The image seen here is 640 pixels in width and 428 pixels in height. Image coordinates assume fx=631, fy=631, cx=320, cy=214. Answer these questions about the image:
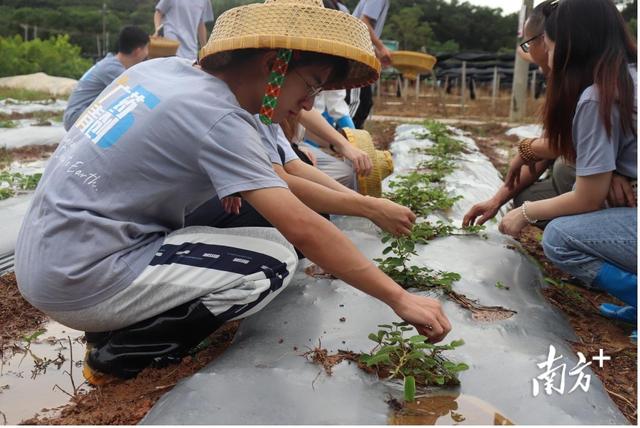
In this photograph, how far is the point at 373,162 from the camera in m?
3.24

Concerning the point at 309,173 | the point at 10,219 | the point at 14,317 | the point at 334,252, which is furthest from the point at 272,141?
the point at 10,219

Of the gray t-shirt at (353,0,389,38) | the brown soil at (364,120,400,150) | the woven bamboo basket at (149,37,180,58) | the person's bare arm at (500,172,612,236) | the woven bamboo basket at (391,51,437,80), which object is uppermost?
the gray t-shirt at (353,0,389,38)

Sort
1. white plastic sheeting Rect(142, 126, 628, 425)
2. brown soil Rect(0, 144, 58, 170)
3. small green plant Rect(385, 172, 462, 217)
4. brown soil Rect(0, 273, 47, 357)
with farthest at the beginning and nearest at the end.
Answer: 1. brown soil Rect(0, 144, 58, 170)
2. small green plant Rect(385, 172, 462, 217)
3. brown soil Rect(0, 273, 47, 357)
4. white plastic sheeting Rect(142, 126, 628, 425)

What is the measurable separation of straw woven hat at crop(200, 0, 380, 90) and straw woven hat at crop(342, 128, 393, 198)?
55.7 inches

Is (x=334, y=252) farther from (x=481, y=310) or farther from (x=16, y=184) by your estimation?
(x=16, y=184)

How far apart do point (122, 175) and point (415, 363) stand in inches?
34.1

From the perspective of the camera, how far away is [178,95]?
154 cm

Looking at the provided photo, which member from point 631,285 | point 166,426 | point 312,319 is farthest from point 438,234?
point 166,426

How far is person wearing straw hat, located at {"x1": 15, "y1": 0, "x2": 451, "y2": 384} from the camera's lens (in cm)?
148

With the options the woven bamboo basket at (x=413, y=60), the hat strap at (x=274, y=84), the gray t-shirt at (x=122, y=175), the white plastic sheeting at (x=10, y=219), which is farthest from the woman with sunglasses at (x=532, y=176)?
the woven bamboo basket at (x=413, y=60)

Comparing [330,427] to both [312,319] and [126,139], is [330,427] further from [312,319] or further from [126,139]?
[126,139]

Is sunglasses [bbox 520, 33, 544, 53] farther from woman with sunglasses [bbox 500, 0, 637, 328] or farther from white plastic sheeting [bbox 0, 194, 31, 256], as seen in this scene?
white plastic sheeting [bbox 0, 194, 31, 256]

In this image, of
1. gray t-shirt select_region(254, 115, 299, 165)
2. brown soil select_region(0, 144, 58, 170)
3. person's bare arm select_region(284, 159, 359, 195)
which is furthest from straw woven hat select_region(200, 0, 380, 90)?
brown soil select_region(0, 144, 58, 170)

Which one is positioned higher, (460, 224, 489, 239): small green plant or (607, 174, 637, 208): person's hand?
(607, 174, 637, 208): person's hand
